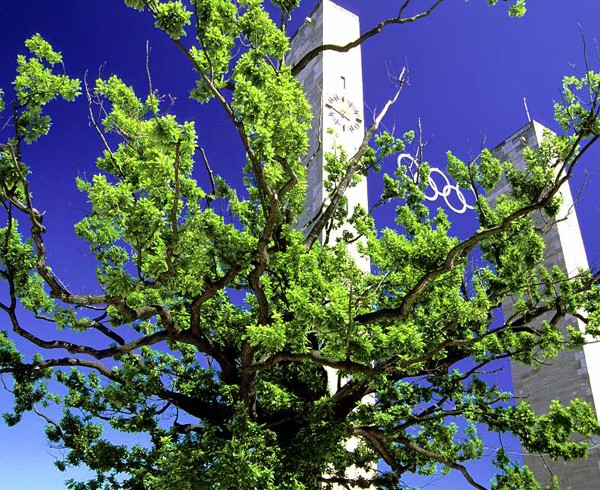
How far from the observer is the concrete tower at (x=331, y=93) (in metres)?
16.1

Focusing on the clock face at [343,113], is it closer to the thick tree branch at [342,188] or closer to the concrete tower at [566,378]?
the thick tree branch at [342,188]

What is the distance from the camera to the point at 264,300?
8.87 meters

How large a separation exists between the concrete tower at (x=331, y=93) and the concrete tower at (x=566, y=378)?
6.41m

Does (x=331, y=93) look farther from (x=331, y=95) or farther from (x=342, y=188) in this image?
(x=342, y=188)

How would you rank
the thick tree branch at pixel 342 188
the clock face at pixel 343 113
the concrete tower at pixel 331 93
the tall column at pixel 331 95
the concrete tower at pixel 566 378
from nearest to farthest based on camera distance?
the thick tree branch at pixel 342 188, the concrete tower at pixel 566 378, the tall column at pixel 331 95, the concrete tower at pixel 331 93, the clock face at pixel 343 113

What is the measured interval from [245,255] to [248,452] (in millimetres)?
3134

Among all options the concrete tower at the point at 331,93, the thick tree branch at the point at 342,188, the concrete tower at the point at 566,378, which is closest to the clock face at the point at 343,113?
the concrete tower at the point at 331,93

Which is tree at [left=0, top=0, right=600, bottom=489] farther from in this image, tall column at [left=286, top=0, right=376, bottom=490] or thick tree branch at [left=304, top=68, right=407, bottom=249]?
tall column at [left=286, top=0, right=376, bottom=490]

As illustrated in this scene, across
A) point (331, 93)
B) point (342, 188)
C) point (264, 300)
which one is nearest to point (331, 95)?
point (331, 93)

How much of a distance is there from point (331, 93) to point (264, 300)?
1077 centimetres

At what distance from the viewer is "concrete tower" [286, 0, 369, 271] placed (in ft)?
52.8

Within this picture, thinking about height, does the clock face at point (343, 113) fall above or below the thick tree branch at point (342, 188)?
above

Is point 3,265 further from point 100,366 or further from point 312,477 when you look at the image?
point 312,477

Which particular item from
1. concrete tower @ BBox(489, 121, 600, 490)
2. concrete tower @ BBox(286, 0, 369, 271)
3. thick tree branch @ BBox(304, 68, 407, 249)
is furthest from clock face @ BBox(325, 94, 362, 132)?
concrete tower @ BBox(489, 121, 600, 490)
